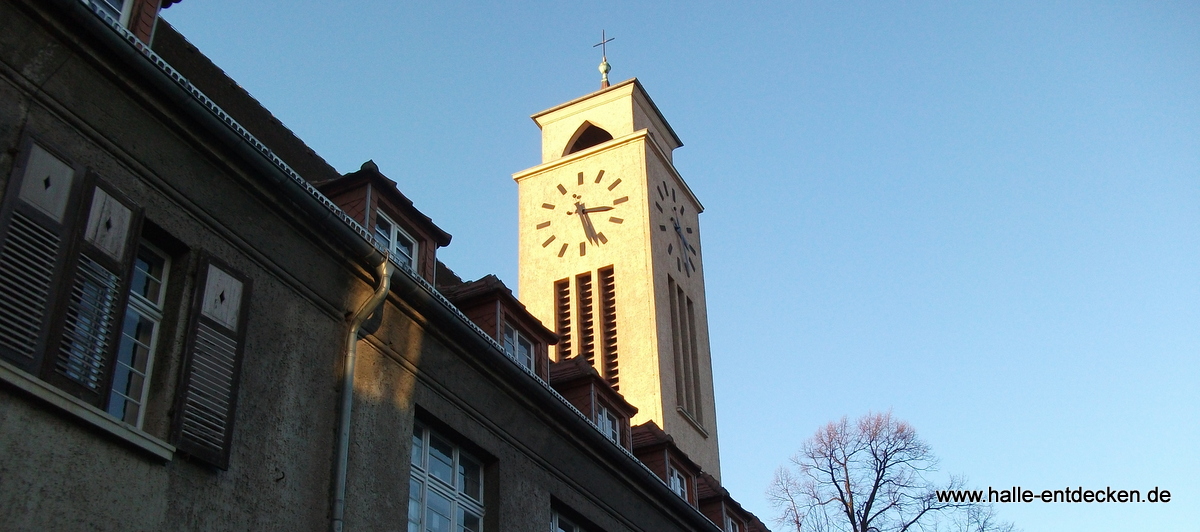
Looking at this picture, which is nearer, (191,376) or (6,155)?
(6,155)

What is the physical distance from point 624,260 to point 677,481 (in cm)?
1604

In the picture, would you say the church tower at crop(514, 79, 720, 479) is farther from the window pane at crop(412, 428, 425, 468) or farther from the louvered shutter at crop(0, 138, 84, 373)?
the louvered shutter at crop(0, 138, 84, 373)

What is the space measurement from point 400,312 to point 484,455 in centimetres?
219

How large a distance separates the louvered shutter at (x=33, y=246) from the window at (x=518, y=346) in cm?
788

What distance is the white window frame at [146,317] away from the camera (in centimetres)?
1024

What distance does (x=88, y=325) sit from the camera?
32.4ft

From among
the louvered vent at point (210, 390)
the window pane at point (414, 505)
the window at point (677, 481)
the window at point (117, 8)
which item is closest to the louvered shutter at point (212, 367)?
the louvered vent at point (210, 390)

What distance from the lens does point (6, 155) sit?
31.4 feet

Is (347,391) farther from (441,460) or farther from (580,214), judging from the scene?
(580,214)

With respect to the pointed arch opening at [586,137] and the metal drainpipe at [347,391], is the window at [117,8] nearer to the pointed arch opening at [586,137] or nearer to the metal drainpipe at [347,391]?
the metal drainpipe at [347,391]

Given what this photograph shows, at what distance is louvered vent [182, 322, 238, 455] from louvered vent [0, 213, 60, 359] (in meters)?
1.51

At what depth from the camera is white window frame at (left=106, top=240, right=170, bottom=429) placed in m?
10.2

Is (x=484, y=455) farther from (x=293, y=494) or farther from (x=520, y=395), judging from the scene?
(x=293, y=494)

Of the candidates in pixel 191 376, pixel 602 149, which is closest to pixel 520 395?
pixel 191 376
